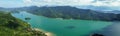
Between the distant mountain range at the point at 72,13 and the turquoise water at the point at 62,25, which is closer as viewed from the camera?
the turquoise water at the point at 62,25

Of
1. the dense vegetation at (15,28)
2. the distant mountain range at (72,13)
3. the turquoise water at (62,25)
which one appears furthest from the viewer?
the distant mountain range at (72,13)

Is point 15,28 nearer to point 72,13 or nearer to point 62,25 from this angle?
point 62,25

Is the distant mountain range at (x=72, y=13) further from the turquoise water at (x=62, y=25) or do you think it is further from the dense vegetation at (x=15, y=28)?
the dense vegetation at (x=15, y=28)

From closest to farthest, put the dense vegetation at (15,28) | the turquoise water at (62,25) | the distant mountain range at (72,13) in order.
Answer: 1. the dense vegetation at (15,28)
2. the turquoise water at (62,25)
3. the distant mountain range at (72,13)

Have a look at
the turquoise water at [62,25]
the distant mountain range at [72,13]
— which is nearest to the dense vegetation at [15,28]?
the turquoise water at [62,25]

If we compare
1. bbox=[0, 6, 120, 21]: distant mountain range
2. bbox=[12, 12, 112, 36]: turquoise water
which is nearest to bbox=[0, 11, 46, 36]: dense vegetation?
bbox=[12, 12, 112, 36]: turquoise water
